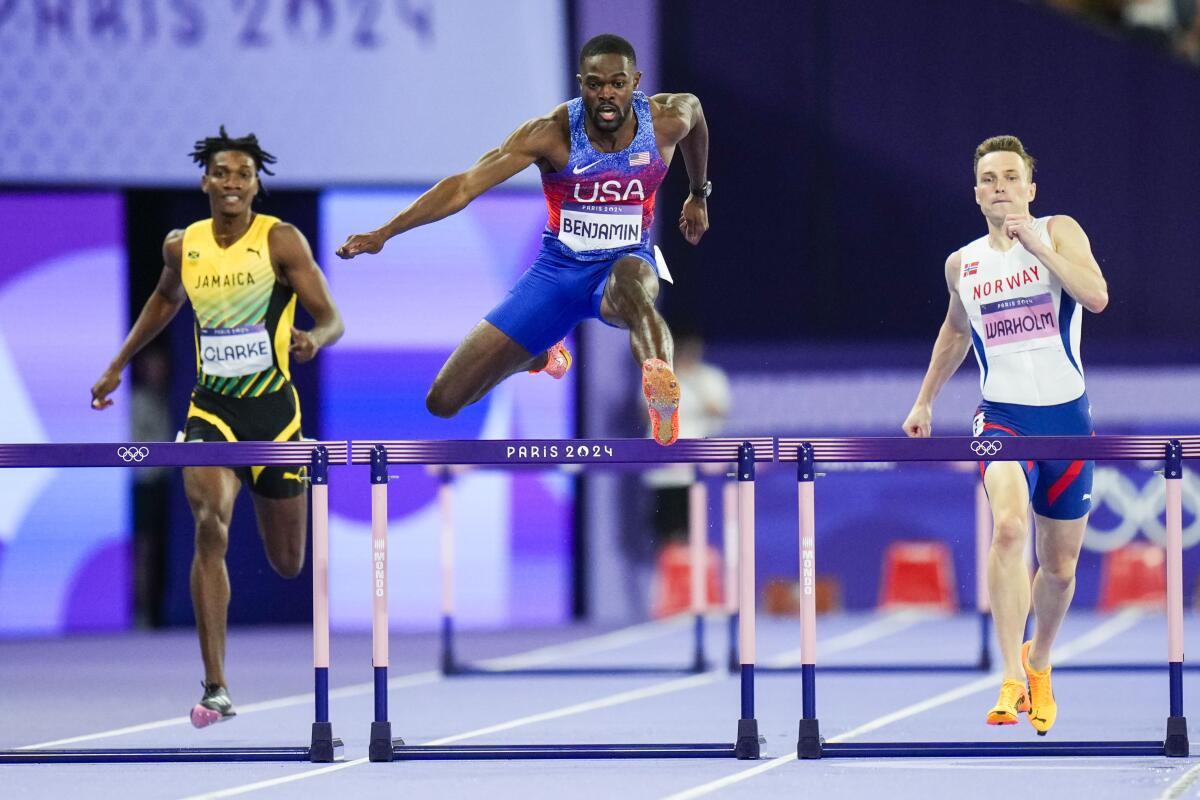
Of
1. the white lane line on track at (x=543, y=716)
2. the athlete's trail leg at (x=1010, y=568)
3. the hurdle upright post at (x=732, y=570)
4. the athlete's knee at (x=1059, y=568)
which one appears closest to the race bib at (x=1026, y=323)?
the athlete's trail leg at (x=1010, y=568)

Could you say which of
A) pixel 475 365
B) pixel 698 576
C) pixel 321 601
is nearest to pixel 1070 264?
pixel 475 365

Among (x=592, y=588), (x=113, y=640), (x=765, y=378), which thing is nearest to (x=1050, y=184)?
(x=765, y=378)

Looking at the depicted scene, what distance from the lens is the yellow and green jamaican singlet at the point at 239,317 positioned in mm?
7328

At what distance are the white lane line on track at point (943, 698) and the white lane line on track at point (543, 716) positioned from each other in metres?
1.32

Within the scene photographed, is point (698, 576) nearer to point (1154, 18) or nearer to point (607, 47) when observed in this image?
point (607, 47)

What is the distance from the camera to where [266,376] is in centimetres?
738

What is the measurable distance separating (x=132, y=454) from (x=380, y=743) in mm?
1376

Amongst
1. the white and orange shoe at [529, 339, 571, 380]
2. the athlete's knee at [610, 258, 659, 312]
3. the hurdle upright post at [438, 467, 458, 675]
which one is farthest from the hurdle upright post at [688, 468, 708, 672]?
the athlete's knee at [610, 258, 659, 312]

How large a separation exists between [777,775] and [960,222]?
7731 millimetres

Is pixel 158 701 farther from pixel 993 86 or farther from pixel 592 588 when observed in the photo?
pixel 993 86

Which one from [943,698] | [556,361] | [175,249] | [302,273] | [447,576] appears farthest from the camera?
[447,576]

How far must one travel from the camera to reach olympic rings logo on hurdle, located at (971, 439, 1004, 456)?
21.6 feet

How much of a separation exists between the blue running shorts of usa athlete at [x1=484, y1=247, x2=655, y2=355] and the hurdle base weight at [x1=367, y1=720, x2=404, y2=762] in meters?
1.47

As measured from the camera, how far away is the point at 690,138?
7000 mm
